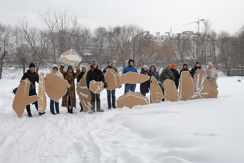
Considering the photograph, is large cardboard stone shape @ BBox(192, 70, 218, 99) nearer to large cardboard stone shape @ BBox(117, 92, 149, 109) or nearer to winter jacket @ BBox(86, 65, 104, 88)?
large cardboard stone shape @ BBox(117, 92, 149, 109)

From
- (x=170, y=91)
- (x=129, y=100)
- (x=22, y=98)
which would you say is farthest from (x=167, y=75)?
(x=22, y=98)

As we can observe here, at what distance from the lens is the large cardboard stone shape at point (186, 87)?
279 inches

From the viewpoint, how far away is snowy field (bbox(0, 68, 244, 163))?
272cm

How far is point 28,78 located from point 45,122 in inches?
71.2

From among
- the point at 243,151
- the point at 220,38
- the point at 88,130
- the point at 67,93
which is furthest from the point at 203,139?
the point at 220,38

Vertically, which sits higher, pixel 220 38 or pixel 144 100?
pixel 220 38

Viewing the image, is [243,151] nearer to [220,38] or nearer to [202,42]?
[202,42]

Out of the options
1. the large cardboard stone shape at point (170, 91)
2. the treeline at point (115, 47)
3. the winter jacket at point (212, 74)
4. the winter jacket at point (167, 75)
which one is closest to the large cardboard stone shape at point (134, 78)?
the large cardboard stone shape at point (170, 91)

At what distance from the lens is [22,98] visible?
588cm

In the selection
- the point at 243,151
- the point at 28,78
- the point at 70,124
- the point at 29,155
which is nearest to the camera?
the point at 243,151

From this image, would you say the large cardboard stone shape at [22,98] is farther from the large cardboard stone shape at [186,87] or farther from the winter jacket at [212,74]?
the winter jacket at [212,74]

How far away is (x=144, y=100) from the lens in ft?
21.7

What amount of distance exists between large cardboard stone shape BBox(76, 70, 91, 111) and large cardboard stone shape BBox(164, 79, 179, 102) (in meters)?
3.07

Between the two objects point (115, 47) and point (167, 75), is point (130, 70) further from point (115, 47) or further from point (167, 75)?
point (115, 47)
